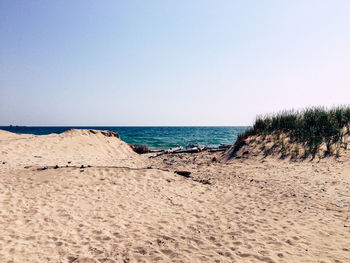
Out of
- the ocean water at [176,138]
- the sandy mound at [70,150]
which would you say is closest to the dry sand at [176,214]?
the sandy mound at [70,150]

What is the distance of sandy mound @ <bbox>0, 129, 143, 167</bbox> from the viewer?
468 inches

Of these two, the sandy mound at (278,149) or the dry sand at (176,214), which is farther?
the sandy mound at (278,149)

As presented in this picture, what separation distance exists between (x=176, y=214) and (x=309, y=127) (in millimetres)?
10420

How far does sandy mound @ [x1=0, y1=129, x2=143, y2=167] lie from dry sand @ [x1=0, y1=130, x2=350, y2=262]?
239cm

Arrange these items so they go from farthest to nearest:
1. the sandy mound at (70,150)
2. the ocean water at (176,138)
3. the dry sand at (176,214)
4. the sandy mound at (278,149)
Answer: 1. the ocean water at (176,138)
2. the sandy mound at (70,150)
3. the sandy mound at (278,149)
4. the dry sand at (176,214)

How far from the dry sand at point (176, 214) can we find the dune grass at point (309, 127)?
65.5 inches

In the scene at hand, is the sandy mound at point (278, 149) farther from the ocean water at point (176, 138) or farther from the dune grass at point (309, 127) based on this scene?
the ocean water at point (176, 138)

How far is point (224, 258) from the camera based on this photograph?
366 cm

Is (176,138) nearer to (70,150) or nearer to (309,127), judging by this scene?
(70,150)

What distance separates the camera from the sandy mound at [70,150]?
11.9 metres

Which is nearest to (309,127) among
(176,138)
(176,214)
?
(176,214)

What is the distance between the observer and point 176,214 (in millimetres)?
5594

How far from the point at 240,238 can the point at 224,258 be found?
2.58 feet

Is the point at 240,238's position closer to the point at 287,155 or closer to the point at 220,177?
the point at 220,177
